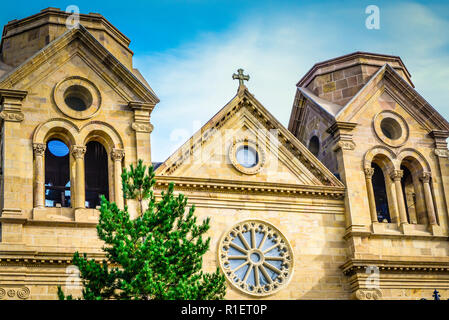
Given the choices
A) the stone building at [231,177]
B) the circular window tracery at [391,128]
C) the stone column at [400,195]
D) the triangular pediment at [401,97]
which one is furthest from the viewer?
the triangular pediment at [401,97]

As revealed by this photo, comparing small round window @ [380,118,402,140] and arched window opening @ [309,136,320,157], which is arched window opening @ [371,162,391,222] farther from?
arched window opening @ [309,136,320,157]

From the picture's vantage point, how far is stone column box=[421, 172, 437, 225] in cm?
3800

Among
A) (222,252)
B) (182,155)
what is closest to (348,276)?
(222,252)

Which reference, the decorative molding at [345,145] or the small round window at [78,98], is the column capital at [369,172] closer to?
the decorative molding at [345,145]

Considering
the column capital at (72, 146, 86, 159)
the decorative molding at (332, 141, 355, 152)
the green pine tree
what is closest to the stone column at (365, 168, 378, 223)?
the decorative molding at (332, 141, 355, 152)

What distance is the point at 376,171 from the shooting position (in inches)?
1598

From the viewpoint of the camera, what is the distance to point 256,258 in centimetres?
3550

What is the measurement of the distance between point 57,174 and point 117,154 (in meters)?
3.46

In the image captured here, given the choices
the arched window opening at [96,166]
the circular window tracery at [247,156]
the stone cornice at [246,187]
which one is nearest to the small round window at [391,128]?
the stone cornice at [246,187]

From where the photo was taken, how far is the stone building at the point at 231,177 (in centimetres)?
3347

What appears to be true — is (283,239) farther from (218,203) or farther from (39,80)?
(39,80)

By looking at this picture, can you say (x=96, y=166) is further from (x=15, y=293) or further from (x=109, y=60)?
(x=15, y=293)

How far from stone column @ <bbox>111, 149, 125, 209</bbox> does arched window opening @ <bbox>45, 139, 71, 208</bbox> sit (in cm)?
221

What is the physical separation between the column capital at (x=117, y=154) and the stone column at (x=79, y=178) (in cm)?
108
